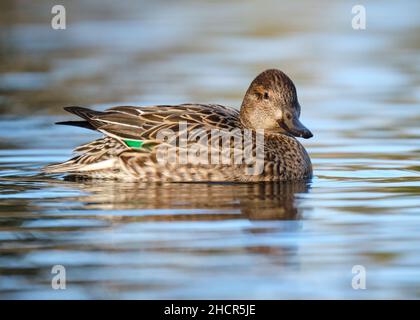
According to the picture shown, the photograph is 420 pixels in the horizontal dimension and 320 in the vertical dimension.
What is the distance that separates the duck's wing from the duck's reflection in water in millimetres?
471

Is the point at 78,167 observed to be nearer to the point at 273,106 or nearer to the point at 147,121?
the point at 147,121

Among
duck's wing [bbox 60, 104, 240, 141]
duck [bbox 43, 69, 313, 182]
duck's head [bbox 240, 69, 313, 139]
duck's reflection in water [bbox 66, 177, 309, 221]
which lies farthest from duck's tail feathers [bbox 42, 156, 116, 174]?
duck's head [bbox 240, 69, 313, 139]

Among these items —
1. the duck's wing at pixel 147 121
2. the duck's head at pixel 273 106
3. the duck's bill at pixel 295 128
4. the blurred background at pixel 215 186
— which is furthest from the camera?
the duck's head at pixel 273 106

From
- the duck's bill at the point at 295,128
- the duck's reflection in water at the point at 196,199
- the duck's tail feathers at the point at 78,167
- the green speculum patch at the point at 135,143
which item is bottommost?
the duck's reflection in water at the point at 196,199

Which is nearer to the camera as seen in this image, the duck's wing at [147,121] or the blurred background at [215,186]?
the blurred background at [215,186]

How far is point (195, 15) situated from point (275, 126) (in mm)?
13355

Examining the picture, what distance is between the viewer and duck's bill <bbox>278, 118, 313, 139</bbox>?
10.5 m

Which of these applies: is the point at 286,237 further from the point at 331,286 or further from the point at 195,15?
the point at 195,15

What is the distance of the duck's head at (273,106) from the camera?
10711mm

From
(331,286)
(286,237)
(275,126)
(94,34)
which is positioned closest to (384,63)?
(94,34)

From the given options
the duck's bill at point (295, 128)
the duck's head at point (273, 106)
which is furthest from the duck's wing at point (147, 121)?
the duck's bill at point (295, 128)

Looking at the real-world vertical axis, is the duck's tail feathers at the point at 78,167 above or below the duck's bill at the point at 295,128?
below

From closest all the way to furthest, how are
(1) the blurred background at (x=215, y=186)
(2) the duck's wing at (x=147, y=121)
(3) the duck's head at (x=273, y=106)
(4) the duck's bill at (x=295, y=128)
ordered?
(1) the blurred background at (x=215, y=186) < (4) the duck's bill at (x=295, y=128) < (2) the duck's wing at (x=147, y=121) < (3) the duck's head at (x=273, y=106)

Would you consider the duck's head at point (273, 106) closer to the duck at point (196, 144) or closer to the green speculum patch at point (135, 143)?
→ the duck at point (196, 144)
